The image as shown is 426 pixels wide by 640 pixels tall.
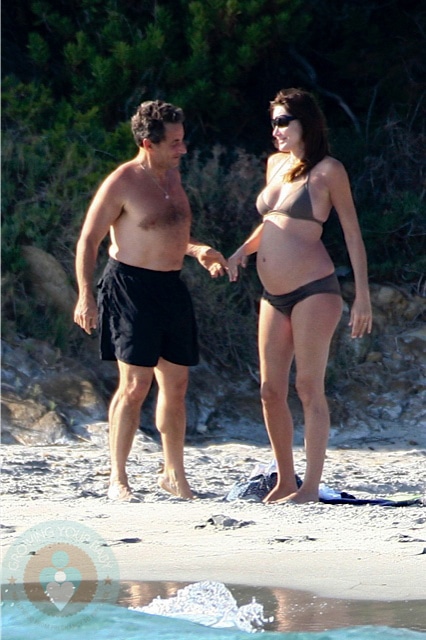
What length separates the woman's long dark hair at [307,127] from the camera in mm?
4934

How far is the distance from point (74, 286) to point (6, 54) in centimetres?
230

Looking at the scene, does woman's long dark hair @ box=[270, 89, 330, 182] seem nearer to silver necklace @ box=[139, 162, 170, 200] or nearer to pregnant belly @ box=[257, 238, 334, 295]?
pregnant belly @ box=[257, 238, 334, 295]

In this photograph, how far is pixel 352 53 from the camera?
9492mm

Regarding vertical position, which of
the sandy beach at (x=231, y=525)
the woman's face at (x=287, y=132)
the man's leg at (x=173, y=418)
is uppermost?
the woman's face at (x=287, y=132)

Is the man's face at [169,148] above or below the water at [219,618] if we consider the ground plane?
above

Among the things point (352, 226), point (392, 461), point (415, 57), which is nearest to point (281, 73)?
point (415, 57)

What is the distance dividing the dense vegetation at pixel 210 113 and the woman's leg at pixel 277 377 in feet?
10.1

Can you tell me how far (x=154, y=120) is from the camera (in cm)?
512

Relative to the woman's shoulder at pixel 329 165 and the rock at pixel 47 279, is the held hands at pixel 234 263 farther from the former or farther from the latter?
the rock at pixel 47 279

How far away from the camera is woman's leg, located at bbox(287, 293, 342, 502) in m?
4.93
